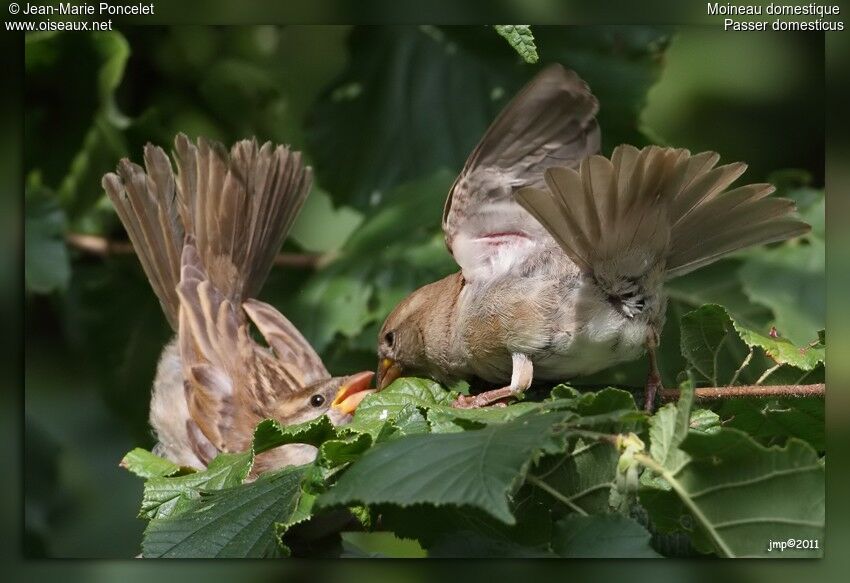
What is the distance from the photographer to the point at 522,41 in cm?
216

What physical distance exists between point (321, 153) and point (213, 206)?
1.98 feet

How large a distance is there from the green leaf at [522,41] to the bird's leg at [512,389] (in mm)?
873

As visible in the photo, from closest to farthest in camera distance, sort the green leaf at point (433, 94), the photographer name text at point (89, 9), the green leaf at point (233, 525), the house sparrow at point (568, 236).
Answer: the green leaf at point (233, 525)
the house sparrow at point (568, 236)
the photographer name text at point (89, 9)
the green leaf at point (433, 94)

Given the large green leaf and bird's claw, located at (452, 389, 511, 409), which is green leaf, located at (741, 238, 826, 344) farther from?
bird's claw, located at (452, 389, 511, 409)

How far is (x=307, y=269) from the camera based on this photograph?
4297 mm

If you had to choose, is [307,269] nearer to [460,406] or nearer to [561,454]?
[460,406]

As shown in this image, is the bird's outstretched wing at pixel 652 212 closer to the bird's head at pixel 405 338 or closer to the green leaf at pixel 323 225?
the bird's head at pixel 405 338

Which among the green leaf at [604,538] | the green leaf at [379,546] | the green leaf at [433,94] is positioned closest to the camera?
the green leaf at [604,538]

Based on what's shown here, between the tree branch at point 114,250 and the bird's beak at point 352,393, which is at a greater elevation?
the tree branch at point 114,250

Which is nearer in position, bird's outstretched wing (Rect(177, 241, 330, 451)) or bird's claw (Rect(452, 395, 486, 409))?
bird's claw (Rect(452, 395, 486, 409))

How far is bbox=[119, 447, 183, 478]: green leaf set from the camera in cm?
275

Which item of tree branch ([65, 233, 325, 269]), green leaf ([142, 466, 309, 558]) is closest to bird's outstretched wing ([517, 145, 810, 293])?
green leaf ([142, 466, 309, 558])

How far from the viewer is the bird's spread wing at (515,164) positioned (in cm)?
289

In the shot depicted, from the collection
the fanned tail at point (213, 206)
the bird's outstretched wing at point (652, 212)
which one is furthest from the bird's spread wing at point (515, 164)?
the fanned tail at point (213, 206)
